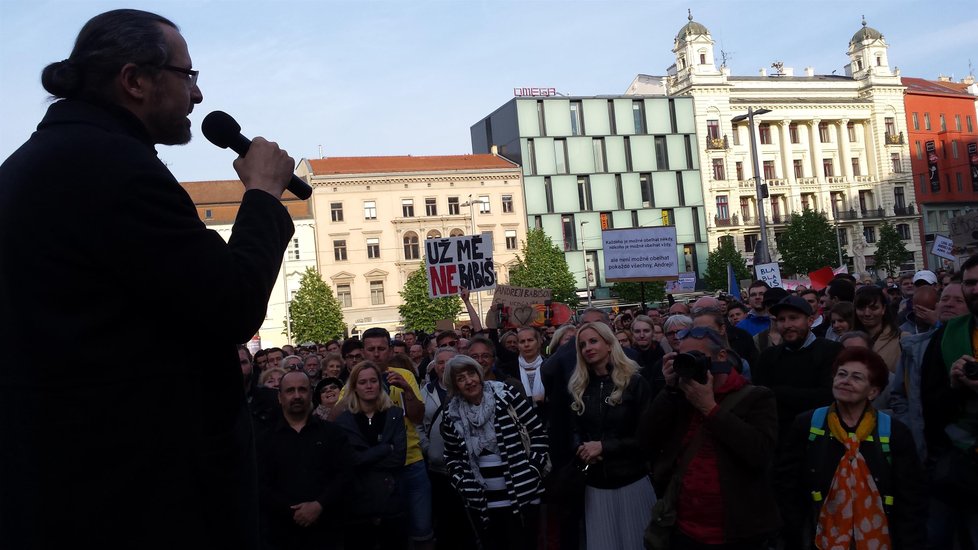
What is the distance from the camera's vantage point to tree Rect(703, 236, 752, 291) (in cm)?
6925

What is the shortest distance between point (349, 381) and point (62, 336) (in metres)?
6.94

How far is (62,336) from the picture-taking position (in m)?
1.74

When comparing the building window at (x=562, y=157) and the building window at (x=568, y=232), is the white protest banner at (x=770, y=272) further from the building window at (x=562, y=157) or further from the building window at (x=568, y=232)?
the building window at (x=562, y=157)

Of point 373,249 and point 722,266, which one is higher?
point 373,249

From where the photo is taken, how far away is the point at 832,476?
18.1 ft

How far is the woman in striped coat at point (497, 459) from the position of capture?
25.8 feet

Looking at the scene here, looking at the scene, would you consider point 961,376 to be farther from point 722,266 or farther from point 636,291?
point 722,266

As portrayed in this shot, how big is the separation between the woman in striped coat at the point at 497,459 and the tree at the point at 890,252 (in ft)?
228

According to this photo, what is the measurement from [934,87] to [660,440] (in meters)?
97.8

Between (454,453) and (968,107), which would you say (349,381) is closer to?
(454,453)

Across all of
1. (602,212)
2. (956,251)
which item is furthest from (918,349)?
(602,212)

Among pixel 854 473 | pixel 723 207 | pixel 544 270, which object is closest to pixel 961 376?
pixel 854 473

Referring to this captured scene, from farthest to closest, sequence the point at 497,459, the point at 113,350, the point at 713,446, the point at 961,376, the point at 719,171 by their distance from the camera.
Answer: the point at 719,171
the point at 497,459
the point at 713,446
the point at 961,376
the point at 113,350

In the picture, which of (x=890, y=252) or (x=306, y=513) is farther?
(x=890, y=252)
